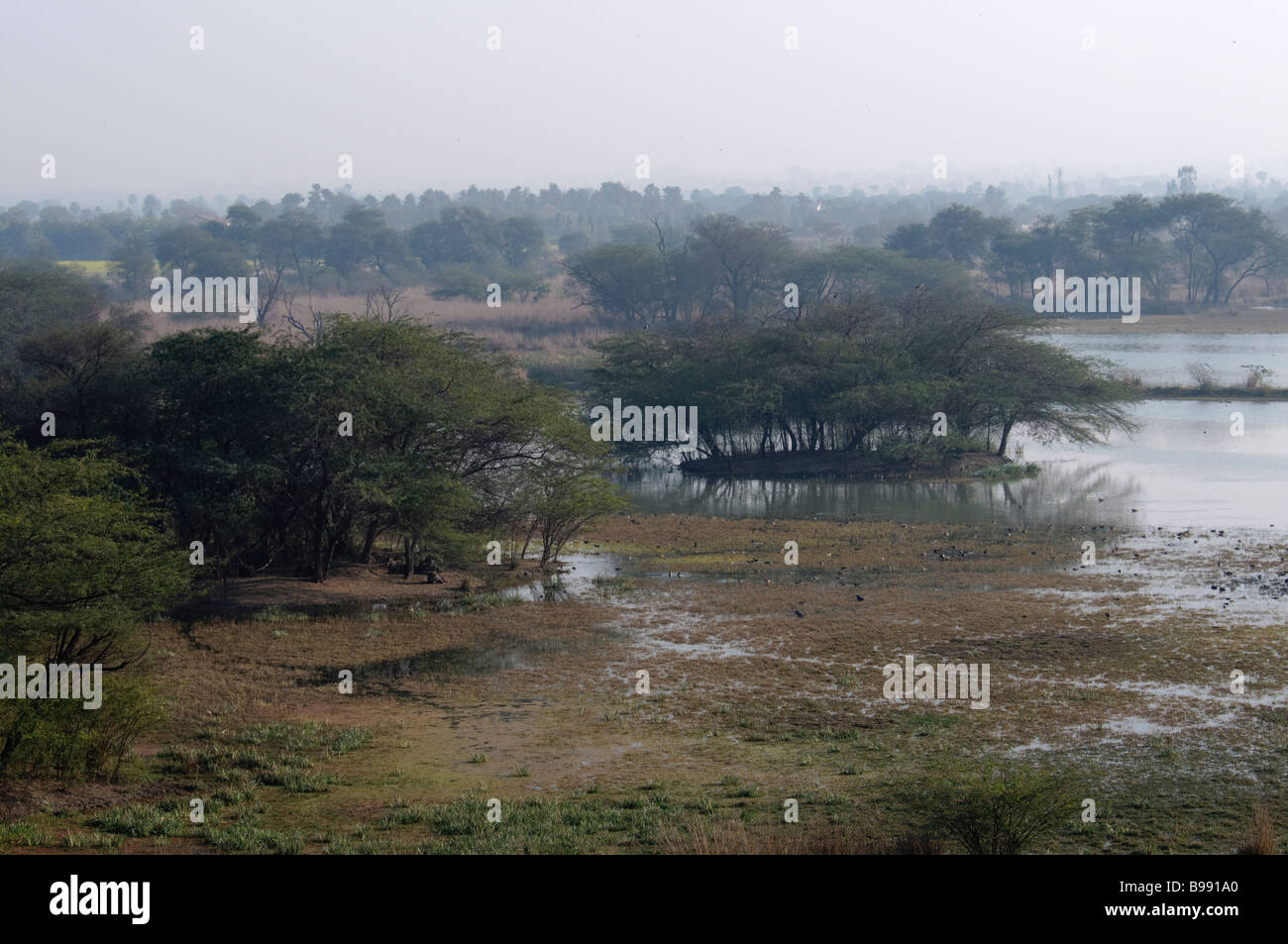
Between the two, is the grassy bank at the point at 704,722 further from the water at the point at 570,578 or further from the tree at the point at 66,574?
the tree at the point at 66,574

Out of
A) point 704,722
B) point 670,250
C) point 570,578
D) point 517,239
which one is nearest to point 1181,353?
point 670,250

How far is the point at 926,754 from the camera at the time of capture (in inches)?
565

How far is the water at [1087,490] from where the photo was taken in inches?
1339

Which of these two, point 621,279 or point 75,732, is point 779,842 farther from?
point 621,279

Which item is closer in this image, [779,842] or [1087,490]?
[779,842]

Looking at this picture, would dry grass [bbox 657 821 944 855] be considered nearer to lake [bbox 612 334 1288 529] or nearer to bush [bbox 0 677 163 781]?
bush [bbox 0 677 163 781]

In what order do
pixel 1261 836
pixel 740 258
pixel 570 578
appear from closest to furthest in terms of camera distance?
pixel 1261 836 → pixel 570 578 → pixel 740 258

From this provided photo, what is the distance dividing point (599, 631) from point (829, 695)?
586cm

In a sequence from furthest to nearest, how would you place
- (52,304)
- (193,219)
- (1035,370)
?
(193,219)
(52,304)
(1035,370)

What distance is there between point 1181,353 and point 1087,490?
41342 millimetres

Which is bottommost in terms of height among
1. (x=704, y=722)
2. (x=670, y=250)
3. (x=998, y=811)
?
(x=704, y=722)

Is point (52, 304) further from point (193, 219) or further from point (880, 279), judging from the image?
point (193, 219)

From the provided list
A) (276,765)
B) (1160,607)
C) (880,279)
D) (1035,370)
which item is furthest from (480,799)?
(880,279)

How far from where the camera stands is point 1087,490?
125 ft
